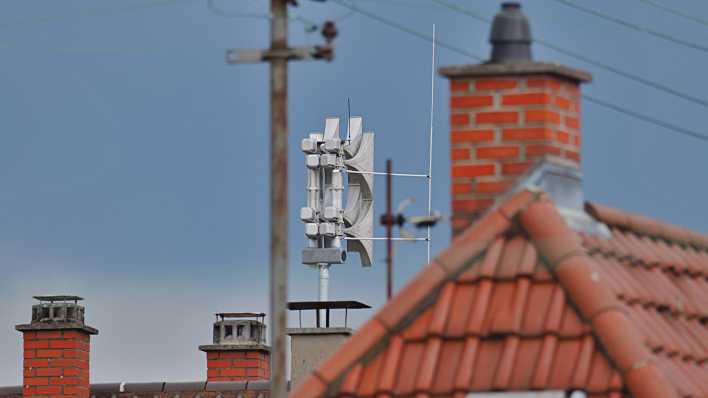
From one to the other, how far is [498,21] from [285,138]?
1541mm

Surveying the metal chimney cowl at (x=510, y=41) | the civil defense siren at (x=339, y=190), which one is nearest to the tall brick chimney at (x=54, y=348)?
the civil defense siren at (x=339, y=190)

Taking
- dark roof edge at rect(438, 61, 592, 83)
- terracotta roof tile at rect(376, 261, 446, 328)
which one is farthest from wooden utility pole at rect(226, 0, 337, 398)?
terracotta roof tile at rect(376, 261, 446, 328)

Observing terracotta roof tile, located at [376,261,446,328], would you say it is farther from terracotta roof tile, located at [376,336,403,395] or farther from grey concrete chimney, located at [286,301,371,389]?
grey concrete chimney, located at [286,301,371,389]

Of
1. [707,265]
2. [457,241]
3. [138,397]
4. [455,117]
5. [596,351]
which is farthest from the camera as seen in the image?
[138,397]

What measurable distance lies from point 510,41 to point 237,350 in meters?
15.6

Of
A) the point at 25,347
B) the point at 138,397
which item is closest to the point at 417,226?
the point at 138,397

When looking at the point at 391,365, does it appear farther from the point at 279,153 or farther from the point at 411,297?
the point at 279,153

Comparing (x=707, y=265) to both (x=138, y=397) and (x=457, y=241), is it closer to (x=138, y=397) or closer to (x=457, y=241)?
(x=457, y=241)

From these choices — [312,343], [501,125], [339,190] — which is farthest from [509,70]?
[339,190]

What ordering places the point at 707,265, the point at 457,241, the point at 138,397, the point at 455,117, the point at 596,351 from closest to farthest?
1. the point at 596,351
2. the point at 457,241
3. the point at 455,117
4. the point at 707,265
5. the point at 138,397

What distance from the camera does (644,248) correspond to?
12164 millimetres

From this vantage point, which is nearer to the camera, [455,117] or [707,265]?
[455,117]

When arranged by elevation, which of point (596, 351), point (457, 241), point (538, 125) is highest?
point (538, 125)

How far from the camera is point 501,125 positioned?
39.0 ft
